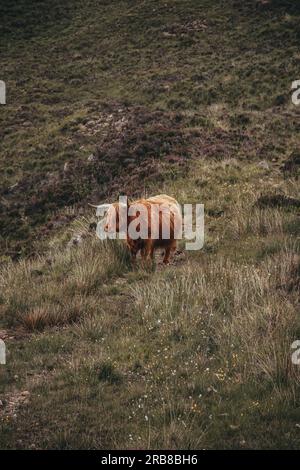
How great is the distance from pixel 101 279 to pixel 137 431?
15.7ft

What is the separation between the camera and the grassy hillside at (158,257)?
470 centimetres

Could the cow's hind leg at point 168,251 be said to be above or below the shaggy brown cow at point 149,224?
below

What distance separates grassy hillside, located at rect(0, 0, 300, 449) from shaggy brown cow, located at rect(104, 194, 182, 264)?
0.41 m

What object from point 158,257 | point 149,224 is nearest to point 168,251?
point 158,257

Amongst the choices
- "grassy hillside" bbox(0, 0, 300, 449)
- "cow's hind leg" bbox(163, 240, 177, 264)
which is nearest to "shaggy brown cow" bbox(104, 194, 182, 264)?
"cow's hind leg" bbox(163, 240, 177, 264)

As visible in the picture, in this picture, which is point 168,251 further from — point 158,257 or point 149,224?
point 149,224

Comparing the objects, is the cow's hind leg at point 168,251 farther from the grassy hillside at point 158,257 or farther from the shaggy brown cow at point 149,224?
the grassy hillside at point 158,257

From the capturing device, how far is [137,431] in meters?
4.29

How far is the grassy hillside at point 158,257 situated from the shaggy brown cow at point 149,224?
41 centimetres

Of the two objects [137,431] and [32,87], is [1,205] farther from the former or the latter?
[137,431]

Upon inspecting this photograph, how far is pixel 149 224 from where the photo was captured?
9312 mm

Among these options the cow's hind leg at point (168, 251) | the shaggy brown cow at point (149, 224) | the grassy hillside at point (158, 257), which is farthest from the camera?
the cow's hind leg at point (168, 251)

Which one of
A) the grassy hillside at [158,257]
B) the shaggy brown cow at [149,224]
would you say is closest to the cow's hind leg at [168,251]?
the shaggy brown cow at [149,224]

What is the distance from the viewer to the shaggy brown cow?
30.6 ft
